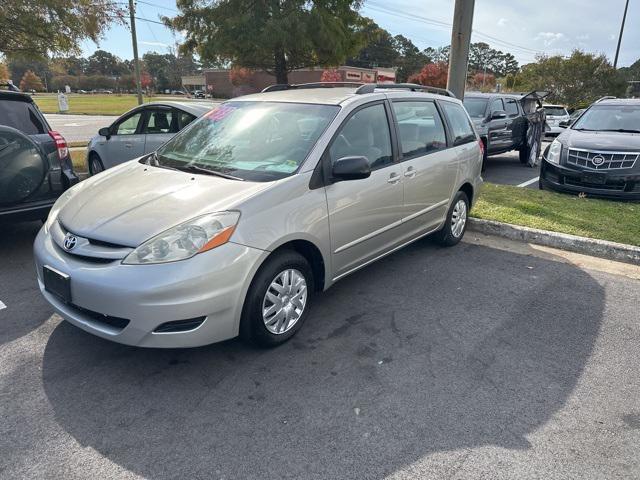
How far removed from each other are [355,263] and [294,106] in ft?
4.72

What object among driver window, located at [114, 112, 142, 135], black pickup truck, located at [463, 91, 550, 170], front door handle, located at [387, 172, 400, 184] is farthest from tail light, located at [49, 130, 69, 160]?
black pickup truck, located at [463, 91, 550, 170]

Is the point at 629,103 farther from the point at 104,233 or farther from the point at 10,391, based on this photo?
the point at 10,391

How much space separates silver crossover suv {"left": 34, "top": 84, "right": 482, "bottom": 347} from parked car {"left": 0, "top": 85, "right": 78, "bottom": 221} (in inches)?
45.2

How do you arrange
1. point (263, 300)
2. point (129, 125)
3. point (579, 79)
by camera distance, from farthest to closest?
point (579, 79)
point (129, 125)
point (263, 300)

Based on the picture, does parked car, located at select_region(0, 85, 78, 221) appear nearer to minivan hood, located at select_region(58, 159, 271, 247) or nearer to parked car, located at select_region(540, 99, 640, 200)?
minivan hood, located at select_region(58, 159, 271, 247)

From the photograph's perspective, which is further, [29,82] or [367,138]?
[29,82]

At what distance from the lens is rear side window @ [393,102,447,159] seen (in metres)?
4.39

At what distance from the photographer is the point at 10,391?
279 centimetres

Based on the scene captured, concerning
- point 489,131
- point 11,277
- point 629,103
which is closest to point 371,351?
point 11,277

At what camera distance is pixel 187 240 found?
280 centimetres

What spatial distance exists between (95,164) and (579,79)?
37058 millimetres

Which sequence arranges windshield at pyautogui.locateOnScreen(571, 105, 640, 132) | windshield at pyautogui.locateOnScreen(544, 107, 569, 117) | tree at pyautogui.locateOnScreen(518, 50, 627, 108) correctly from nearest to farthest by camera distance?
windshield at pyautogui.locateOnScreen(571, 105, 640, 132)
windshield at pyautogui.locateOnScreen(544, 107, 569, 117)
tree at pyautogui.locateOnScreen(518, 50, 627, 108)

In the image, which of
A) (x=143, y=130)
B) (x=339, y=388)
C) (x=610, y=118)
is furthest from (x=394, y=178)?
(x=610, y=118)

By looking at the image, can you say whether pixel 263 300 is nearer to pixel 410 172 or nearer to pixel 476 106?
pixel 410 172
